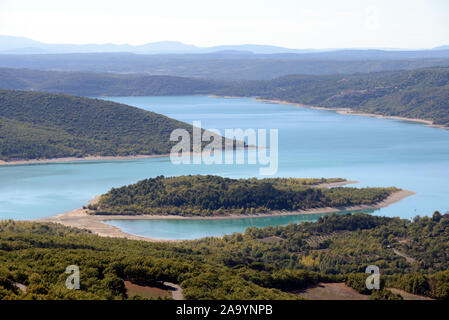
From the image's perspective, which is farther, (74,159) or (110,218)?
(74,159)

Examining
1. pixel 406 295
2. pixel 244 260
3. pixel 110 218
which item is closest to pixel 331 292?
pixel 406 295

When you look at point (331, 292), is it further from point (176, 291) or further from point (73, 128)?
point (73, 128)

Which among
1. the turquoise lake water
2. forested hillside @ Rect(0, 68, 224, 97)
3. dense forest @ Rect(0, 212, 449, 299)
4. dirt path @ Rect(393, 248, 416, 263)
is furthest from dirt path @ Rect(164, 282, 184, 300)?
forested hillside @ Rect(0, 68, 224, 97)

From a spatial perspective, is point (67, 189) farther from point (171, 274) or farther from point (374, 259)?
point (171, 274)

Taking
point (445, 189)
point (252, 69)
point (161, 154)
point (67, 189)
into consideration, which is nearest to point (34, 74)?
point (252, 69)

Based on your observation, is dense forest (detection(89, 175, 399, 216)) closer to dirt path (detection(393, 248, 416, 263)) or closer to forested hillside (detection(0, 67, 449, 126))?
dirt path (detection(393, 248, 416, 263))

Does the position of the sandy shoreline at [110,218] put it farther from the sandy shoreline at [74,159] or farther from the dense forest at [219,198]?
the sandy shoreline at [74,159]

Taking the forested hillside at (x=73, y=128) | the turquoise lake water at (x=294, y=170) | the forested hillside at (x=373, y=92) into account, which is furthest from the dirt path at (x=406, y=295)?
the forested hillside at (x=373, y=92)
